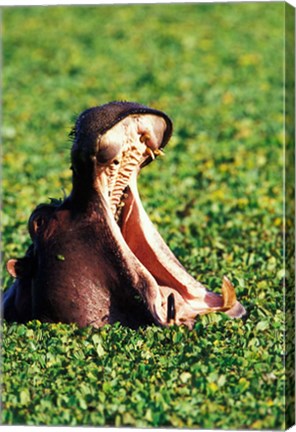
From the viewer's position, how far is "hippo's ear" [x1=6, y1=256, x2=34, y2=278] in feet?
23.4

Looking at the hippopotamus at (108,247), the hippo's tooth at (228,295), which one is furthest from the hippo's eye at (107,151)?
the hippo's tooth at (228,295)

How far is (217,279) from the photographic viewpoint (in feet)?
26.7

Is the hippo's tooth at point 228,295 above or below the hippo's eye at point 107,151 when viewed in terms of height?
below

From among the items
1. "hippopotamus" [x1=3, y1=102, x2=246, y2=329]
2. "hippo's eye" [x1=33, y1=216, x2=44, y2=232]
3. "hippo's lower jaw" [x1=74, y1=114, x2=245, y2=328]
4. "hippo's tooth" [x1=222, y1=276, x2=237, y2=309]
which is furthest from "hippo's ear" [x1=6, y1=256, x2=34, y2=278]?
"hippo's tooth" [x1=222, y1=276, x2=237, y2=309]

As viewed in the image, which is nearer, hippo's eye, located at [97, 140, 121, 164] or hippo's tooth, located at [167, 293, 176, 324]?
hippo's eye, located at [97, 140, 121, 164]

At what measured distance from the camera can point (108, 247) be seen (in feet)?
22.3

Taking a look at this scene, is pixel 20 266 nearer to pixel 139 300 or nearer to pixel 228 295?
pixel 139 300

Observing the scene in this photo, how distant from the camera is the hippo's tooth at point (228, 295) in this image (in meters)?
7.16

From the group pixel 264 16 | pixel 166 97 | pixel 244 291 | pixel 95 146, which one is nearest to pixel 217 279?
pixel 244 291

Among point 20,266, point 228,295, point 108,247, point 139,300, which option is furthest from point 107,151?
point 228,295

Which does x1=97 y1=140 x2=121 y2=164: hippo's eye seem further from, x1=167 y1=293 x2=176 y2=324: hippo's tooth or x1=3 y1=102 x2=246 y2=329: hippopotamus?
x1=167 y1=293 x2=176 y2=324: hippo's tooth

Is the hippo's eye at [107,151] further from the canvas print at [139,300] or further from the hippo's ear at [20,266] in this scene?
the hippo's ear at [20,266]

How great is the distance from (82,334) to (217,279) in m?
1.43

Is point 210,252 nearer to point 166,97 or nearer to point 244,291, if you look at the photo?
point 244,291
